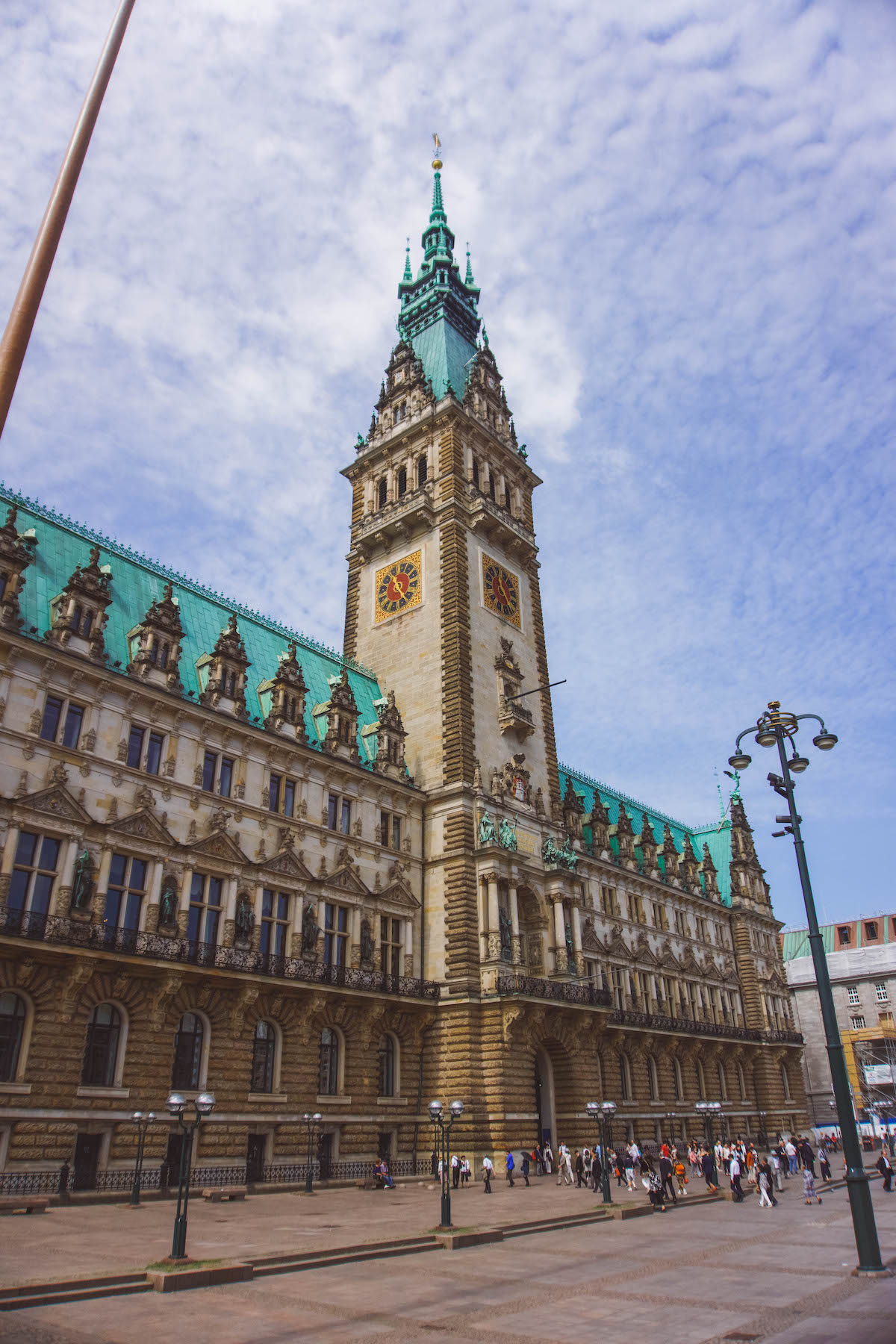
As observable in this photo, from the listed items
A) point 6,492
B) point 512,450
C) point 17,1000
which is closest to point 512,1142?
point 17,1000

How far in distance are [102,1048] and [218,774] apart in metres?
10.9

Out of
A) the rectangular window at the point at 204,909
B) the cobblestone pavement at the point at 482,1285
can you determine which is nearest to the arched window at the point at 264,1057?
the rectangular window at the point at 204,909

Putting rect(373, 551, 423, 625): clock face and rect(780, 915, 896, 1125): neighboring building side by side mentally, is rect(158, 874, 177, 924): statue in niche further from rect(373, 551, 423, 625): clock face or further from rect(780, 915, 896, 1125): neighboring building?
rect(780, 915, 896, 1125): neighboring building

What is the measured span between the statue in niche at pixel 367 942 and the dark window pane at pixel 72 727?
15.3m

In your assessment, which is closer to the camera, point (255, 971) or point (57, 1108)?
point (57, 1108)

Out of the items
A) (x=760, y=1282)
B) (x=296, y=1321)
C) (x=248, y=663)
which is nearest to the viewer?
(x=296, y=1321)

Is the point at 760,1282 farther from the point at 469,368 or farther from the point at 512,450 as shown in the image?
the point at 469,368

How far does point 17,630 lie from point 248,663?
1119 cm

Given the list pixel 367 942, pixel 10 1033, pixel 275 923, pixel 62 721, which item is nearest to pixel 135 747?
pixel 62 721

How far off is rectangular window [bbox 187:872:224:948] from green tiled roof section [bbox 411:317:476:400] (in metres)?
34.8

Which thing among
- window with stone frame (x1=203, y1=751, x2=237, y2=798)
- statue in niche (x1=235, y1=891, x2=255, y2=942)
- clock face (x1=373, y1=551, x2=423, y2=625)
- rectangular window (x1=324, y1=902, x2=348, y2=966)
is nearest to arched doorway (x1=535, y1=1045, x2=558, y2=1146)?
rectangular window (x1=324, y1=902, x2=348, y2=966)

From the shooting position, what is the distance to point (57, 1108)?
2847cm

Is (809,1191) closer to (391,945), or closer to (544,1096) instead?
(544,1096)

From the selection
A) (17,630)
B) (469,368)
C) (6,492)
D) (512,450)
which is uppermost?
(469,368)
